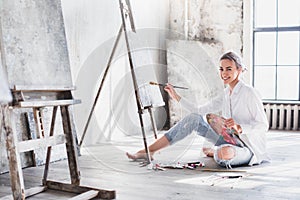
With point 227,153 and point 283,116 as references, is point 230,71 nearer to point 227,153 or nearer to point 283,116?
point 227,153

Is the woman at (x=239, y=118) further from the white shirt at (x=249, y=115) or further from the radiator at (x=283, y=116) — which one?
the radiator at (x=283, y=116)

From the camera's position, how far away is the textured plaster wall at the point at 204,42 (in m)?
6.41

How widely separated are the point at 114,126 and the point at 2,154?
6.72ft

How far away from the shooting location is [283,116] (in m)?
6.21

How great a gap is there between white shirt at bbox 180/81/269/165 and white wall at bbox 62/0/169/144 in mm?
894

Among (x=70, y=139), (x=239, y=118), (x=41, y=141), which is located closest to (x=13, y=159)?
(x=41, y=141)

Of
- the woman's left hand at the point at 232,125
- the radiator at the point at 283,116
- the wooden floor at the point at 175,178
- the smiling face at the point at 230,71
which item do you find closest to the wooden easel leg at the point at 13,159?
the wooden floor at the point at 175,178

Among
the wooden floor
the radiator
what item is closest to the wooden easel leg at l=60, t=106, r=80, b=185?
the wooden floor

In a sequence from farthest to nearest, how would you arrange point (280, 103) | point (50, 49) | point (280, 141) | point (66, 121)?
1. point (280, 103)
2. point (280, 141)
3. point (50, 49)
4. point (66, 121)

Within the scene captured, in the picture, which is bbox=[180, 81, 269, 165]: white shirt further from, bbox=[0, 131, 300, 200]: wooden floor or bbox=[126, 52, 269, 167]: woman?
bbox=[0, 131, 300, 200]: wooden floor

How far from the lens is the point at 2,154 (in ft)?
11.7

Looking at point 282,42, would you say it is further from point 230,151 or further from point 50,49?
point 50,49

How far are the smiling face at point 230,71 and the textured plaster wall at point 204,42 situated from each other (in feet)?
8.86

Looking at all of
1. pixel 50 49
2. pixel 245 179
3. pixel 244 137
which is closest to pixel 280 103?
pixel 244 137
